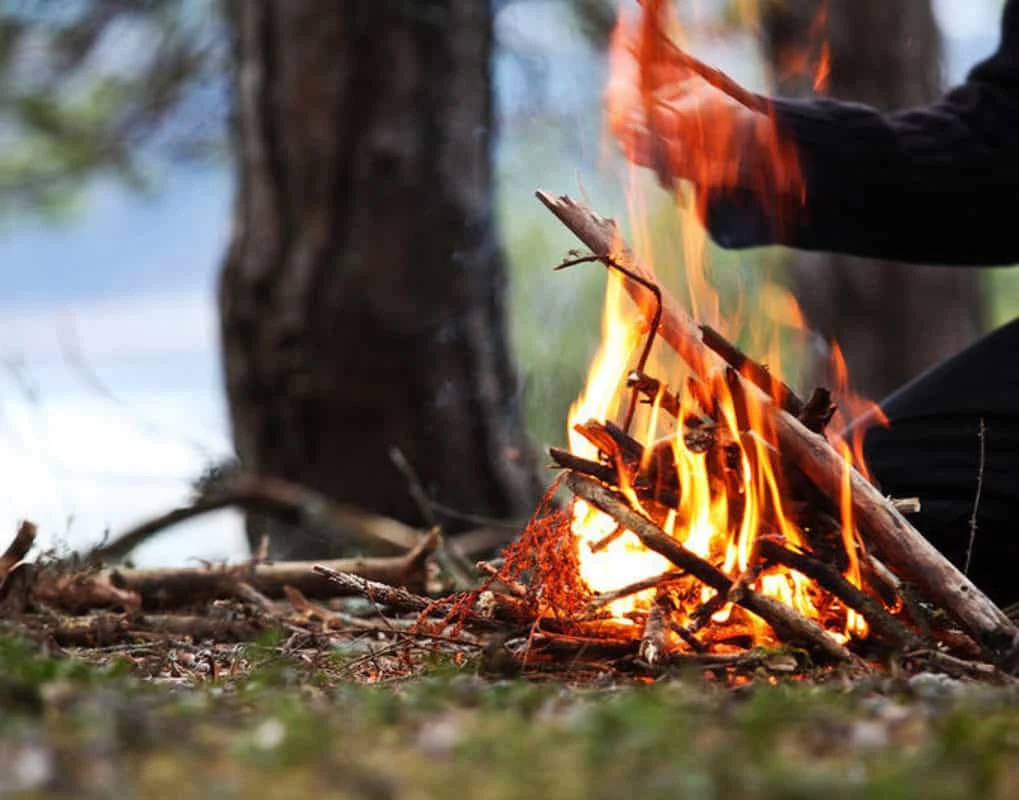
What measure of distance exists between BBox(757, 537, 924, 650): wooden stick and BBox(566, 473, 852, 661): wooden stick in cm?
7

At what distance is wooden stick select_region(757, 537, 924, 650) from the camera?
2.31 meters

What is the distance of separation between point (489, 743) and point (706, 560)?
1003 millimetres

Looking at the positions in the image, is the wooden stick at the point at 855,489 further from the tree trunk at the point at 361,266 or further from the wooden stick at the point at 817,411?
the tree trunk at the point at 361,266

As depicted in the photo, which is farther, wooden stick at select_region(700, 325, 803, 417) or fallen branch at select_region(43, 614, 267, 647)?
fallen branch at select_region(43, 614, 267, 647)

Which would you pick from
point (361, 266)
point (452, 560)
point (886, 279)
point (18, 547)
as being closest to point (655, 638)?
point (18, 547)

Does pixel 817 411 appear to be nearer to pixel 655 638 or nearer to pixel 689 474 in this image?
pixel 689 474

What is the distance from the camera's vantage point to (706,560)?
2357mm

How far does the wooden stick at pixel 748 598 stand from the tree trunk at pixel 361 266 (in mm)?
2647

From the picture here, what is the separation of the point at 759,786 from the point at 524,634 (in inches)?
46.2

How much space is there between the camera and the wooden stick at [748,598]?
2.28m

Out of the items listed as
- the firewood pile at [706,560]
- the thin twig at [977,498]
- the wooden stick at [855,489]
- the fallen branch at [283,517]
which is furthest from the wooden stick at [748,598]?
the fallen branch at [283,517]

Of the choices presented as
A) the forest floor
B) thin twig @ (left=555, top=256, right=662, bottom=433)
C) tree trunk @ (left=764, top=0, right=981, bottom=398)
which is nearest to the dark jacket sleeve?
thin twig @ (left=555, top=256, right=662, bottom=433)

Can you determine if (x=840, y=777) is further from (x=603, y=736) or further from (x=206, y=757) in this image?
(x=206, y=757)

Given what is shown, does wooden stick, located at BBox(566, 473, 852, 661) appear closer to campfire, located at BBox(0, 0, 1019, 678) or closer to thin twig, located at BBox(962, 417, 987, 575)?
campfire, located at BBox(0, 0, 1019, 678)
